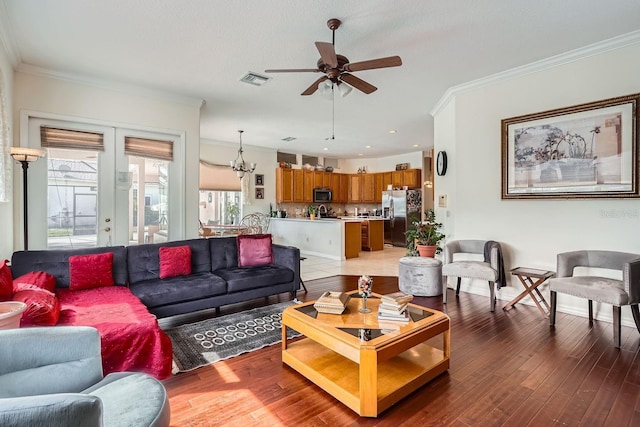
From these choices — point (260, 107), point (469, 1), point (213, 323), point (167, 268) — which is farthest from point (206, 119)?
point (469, 1)

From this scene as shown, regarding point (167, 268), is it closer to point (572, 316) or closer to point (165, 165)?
point (165, 165)

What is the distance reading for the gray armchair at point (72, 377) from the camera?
4.06 feet

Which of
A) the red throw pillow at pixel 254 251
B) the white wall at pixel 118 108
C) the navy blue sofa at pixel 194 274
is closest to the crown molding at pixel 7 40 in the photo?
the white wall at pixel 118 108

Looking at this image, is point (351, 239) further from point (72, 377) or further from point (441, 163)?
point (72, 377)

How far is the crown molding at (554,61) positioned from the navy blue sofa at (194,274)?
10.5ft

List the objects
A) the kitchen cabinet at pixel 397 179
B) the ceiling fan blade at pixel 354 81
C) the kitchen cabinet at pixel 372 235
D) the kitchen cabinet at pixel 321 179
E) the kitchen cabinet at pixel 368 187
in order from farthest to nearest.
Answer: the kitchen cabinet at pixel 368 187 → the kitchen cabinet at pixel 321 179 → the kitchen cabinet at pixel 397 179 → the kitchen cabinet at pixel 372 235 → the ceiling fan blade at pixel 354 81

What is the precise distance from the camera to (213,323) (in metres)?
3.21

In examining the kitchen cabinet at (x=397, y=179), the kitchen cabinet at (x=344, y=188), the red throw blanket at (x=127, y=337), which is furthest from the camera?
the kitchen cabinet at (x=344, y=188)

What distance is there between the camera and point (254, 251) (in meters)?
4.13

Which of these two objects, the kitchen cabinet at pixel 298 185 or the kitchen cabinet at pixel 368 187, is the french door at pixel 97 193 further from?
the kitchen cabinet at pixel 368 187

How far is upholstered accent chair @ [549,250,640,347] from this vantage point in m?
2.70

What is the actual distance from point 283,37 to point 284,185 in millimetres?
6157

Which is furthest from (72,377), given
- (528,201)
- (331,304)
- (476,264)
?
(528,201)

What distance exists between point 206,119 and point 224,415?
17.6 ft
